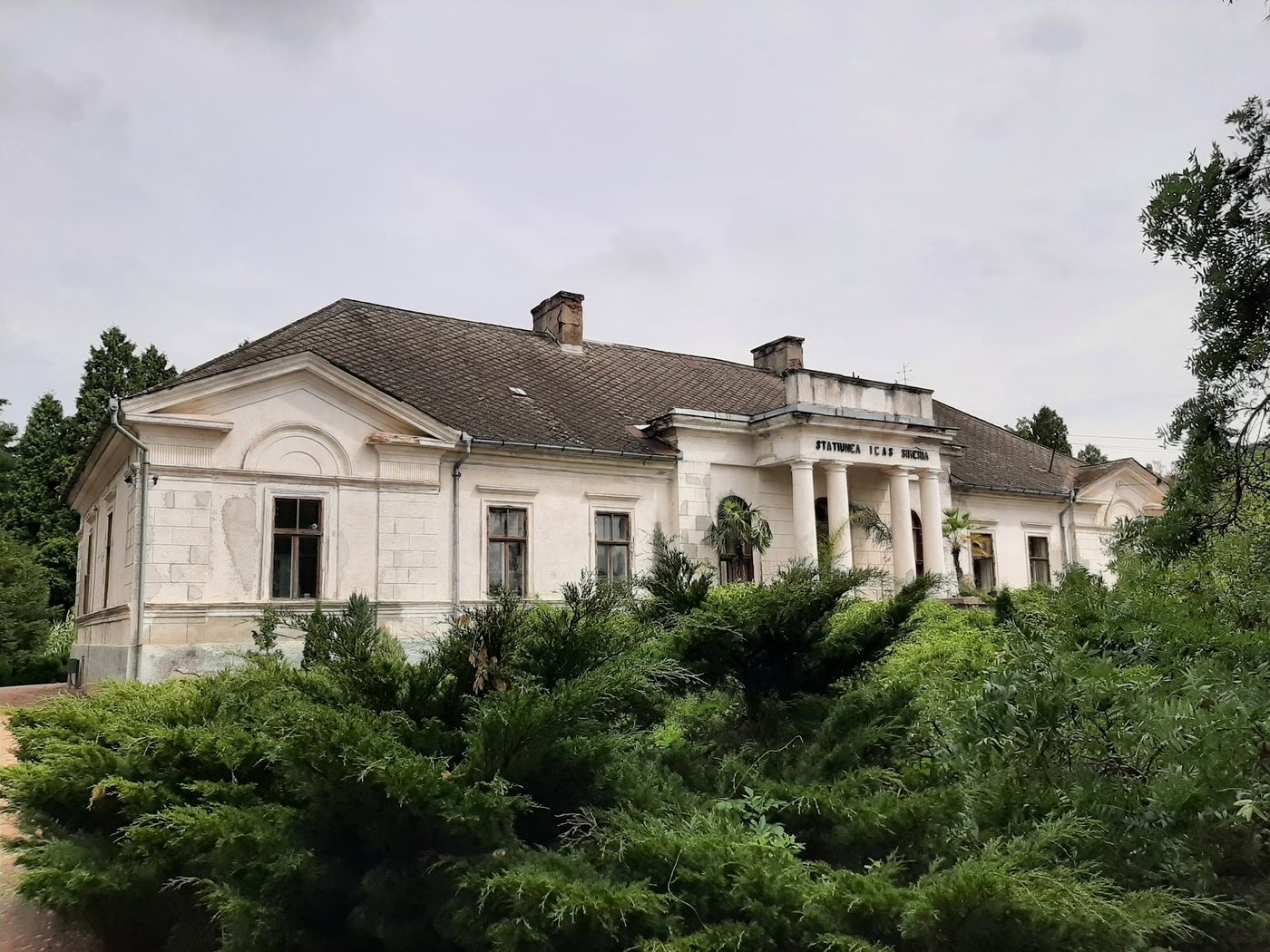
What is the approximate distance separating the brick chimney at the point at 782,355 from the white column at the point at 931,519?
23.2ft

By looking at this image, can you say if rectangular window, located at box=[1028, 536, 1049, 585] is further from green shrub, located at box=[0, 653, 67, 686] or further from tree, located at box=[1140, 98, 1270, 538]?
green shrub, located at box=[0, 653, 67, 686]

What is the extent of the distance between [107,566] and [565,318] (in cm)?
1133

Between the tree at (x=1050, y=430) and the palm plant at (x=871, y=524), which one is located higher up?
the tree at (x=1050, y=430)

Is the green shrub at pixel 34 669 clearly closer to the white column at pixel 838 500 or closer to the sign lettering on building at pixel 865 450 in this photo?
the white column at pixel 838 500

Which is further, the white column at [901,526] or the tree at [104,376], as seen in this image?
the tree at [104,376]

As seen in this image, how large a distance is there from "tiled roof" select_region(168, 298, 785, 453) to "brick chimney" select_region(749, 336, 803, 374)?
8.68 ft

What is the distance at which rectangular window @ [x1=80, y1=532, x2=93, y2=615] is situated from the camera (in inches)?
767

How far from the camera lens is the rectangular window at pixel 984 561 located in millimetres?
23922

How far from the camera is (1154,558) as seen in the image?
5277 mm

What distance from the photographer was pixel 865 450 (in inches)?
797

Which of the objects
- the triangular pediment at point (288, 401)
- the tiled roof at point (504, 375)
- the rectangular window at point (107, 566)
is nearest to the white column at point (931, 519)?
the tiled roof at point (504, 375)

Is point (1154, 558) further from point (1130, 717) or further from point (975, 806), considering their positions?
point (975, 806)

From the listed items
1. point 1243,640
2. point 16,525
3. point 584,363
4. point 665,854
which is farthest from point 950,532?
point 16,525

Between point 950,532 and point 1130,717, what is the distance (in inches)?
709
